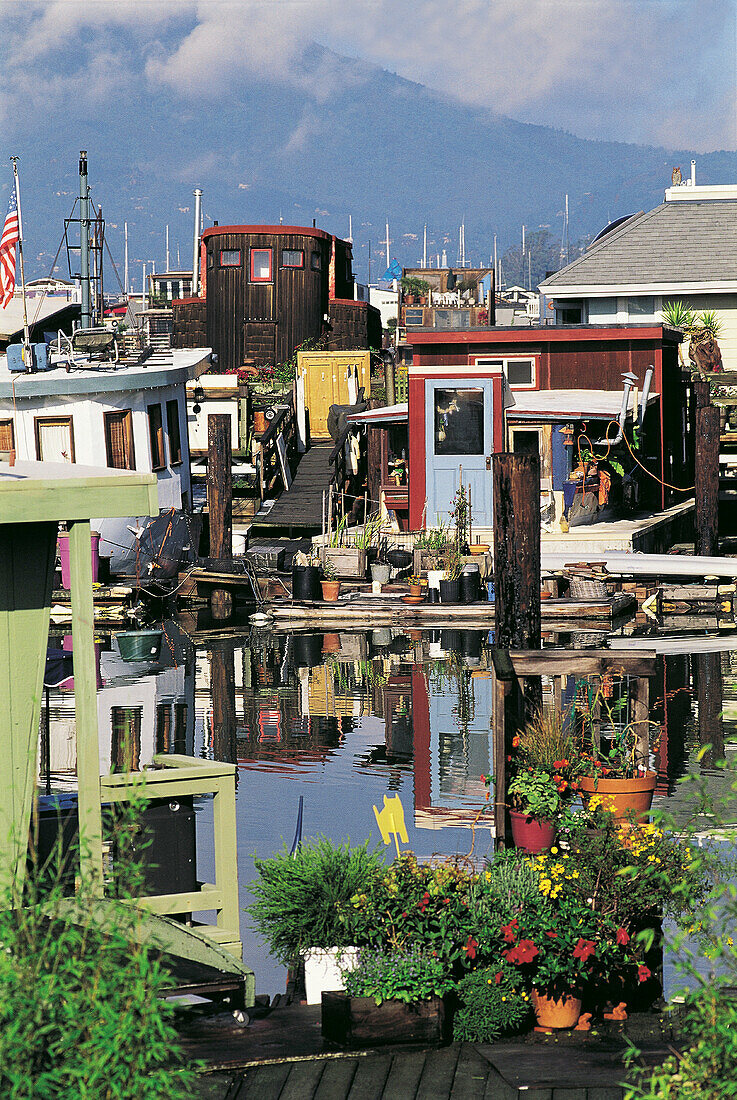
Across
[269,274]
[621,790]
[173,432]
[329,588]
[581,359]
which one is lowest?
[329,588]

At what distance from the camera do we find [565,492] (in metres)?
30.6

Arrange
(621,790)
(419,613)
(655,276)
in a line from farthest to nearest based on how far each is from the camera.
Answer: (655,276) → (419,613) → (621,790)

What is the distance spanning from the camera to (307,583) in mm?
24922

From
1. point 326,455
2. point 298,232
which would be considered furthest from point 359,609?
point 298,232

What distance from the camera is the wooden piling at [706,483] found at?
29.0 metres

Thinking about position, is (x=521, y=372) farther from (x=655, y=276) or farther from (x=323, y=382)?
(x=655, y=276)

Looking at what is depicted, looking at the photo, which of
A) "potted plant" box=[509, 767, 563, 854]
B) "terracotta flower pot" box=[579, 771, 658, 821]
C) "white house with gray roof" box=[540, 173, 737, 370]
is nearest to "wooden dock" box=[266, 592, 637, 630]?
"terracotta flower pot" box=[579, 771, 658, 821]

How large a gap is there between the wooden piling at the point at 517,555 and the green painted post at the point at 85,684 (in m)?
4.67

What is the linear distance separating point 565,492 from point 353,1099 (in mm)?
25250

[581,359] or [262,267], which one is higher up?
[262,267]

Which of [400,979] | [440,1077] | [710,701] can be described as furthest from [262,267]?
[440,1077]

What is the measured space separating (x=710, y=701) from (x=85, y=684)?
12.5m

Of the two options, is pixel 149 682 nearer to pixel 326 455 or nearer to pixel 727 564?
pixel 727 564

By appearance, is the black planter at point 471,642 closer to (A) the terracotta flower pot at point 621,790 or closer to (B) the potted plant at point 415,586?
(B) the potted plant at point 415,586
